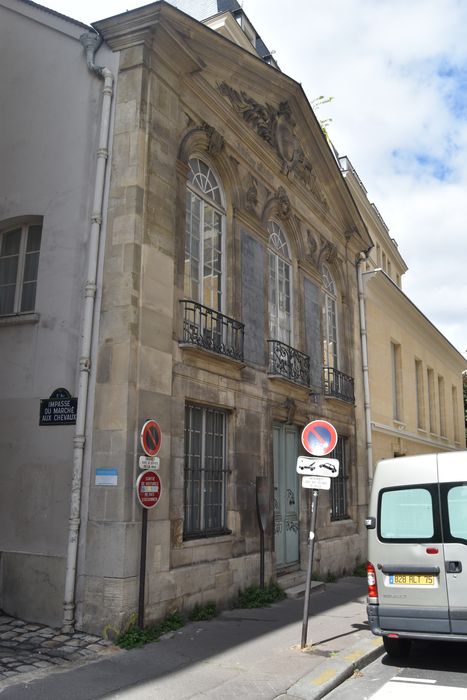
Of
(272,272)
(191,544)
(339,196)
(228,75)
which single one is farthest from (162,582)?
(339,196)

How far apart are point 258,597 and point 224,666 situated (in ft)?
10.8

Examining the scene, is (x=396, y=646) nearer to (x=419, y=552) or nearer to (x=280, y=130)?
(x=419, y=552)

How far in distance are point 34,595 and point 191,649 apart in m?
1.97

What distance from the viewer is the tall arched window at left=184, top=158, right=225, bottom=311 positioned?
9.63 meters

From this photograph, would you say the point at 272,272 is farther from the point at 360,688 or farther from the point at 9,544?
the point at 360,688

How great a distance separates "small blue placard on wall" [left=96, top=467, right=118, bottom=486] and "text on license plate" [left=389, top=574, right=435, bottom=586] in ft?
10.0

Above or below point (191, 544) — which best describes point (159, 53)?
above

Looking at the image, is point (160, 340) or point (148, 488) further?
point (160, 340)

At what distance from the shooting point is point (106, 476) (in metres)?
7.33

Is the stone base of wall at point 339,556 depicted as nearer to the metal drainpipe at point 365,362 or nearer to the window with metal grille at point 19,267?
the metal drainpipe at point 365,362

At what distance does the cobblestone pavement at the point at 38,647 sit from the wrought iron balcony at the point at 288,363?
5357 millimetres

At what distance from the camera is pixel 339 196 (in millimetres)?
15242

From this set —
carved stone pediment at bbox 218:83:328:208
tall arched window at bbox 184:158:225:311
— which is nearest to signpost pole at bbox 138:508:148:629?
tall arched window at bbox 184:158:225:311

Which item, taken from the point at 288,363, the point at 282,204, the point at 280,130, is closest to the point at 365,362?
the point at 288,363
